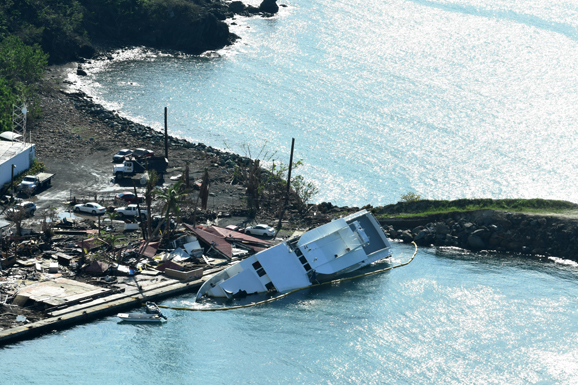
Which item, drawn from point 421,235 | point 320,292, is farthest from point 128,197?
point 421,235

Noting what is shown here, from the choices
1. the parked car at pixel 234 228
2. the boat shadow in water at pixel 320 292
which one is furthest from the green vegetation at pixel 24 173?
the boat shadow in water at pixel 320 292

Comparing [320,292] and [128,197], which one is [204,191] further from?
[320,292]

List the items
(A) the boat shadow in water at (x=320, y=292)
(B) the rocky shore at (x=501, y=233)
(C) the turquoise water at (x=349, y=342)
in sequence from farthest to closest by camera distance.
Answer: (B) the rocky shore at (x=501, y=233), (A) the boat shadow in water at (x=320, y=292), (C) the turquoise water at (x=349, y=342)

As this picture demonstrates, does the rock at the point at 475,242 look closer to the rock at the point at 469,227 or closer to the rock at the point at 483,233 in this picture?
the rock at the point at 483,233

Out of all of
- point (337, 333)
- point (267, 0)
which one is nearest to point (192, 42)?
point (267, 0)

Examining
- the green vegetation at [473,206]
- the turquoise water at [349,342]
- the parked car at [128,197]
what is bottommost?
the turquoise water at [349,342]

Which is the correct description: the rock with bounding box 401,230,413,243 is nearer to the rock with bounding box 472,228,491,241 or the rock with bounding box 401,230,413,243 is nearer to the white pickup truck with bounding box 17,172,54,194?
the rock with bounding box 472,228,491,241
